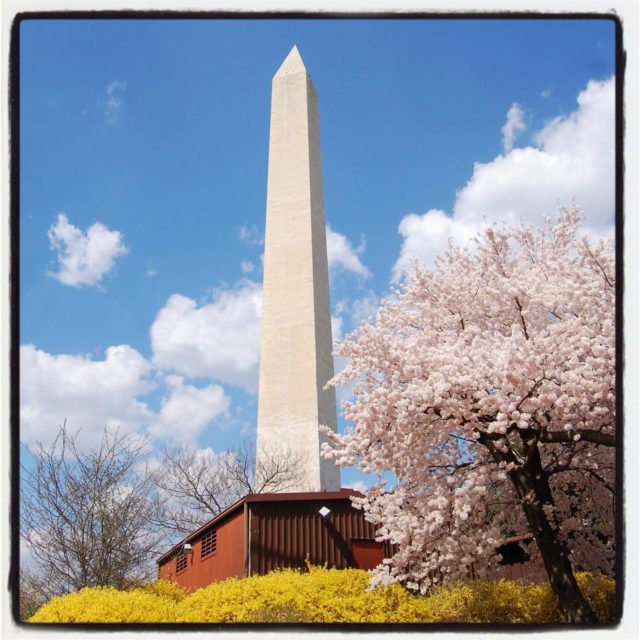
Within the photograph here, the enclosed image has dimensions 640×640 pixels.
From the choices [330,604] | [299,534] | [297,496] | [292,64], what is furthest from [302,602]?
[292,64]

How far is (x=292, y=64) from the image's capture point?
100 feet

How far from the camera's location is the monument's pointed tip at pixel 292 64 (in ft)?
99.2

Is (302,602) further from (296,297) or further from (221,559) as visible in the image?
(296,297)

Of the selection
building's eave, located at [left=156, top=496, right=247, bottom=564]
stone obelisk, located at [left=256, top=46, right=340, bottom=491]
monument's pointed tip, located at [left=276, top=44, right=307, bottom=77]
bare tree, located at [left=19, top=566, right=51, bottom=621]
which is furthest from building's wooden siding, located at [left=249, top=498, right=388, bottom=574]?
monument's pointed tip, located at [left=276, top=44, right=307, bottom=77]

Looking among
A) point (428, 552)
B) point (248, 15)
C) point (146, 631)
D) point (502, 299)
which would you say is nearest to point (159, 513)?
point (428, 552)

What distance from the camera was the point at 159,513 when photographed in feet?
90.0

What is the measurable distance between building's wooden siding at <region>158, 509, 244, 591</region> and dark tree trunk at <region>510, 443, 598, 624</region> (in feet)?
29.2

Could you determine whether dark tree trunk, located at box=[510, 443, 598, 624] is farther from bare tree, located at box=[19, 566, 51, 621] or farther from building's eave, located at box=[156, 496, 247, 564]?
bare tree, located at box=[19, 566, 51, 621]

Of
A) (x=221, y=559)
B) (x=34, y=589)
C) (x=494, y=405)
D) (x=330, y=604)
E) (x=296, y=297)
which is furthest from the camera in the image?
(x=296, y=297)

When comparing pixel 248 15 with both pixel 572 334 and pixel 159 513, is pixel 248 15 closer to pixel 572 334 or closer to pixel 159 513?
pixel 572 334

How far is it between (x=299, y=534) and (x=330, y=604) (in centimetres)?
445

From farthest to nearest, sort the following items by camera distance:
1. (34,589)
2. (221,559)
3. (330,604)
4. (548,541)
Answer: (221,559), (34,589), (330,604), (548,541)

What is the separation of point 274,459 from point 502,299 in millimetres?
16119

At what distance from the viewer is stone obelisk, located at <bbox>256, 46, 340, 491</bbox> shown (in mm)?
26828
